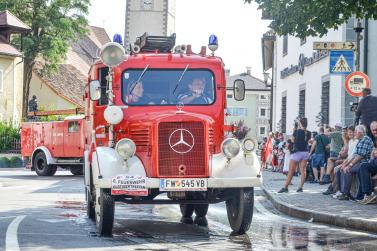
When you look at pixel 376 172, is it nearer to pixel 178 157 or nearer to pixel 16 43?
pixel 178 157

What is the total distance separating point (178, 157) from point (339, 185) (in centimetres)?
761

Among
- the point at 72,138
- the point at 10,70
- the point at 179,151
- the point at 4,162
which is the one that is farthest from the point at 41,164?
the point at 10,70

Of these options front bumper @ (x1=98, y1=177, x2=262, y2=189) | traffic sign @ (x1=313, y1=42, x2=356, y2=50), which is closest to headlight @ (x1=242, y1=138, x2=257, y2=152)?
front bumper @ (x1=98, y1=177, x2=262, y2=189)

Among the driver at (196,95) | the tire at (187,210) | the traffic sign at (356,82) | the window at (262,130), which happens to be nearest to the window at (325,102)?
the traffic sign at (356,82)

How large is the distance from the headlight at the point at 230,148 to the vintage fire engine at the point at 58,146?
21.7m

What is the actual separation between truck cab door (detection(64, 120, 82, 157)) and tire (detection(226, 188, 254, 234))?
71.8ft

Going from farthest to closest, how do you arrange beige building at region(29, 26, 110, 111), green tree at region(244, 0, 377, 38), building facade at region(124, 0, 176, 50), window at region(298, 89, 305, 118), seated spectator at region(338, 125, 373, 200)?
building facade at region(124, 0, 176, 50) < beige building at region(29, 26, 110, 111) < window at region(298, 89, 305, 118) < green tree at region(244, 0, 377, 38) < seated spectator at region(338, 125, 373, 200)

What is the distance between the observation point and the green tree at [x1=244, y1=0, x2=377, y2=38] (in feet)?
56.9

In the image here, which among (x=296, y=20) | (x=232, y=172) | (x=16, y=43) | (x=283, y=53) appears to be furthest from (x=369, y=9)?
(x=16, y=43)

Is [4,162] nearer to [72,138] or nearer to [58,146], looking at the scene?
[58,146]

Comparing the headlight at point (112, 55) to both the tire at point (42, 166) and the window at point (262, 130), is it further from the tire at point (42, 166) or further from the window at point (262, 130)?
the window at point (262, 130)

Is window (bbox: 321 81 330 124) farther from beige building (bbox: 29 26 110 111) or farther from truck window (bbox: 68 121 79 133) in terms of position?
beige building (bbox: 29 26 110 111)

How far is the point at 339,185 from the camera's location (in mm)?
18594

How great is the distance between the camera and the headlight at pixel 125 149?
461 inches
